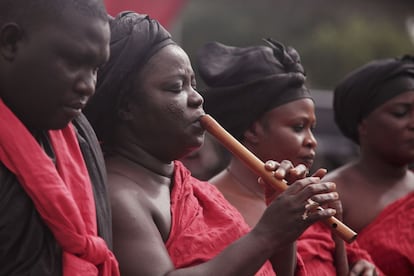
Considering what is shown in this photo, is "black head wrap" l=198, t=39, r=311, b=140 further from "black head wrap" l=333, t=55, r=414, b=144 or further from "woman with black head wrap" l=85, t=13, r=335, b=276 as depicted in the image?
"black head wrap" l=333, t=55, r=414, b=144

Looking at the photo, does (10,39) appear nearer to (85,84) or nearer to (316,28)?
(85,84)

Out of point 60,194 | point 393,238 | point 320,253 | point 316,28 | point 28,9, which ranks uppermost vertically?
point 28,9

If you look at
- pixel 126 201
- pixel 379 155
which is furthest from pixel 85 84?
pixel 379 155

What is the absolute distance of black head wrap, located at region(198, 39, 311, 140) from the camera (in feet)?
14.3

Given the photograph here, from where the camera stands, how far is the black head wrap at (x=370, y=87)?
5.23 m

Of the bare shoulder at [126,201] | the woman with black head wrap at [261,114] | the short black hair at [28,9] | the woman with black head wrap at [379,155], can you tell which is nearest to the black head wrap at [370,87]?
the woman with black head wrap at [379,155]

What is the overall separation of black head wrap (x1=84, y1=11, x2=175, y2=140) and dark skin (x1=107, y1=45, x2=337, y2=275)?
0.03 metres

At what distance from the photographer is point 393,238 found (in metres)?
4.80

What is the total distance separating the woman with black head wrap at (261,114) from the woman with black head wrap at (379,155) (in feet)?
1.68

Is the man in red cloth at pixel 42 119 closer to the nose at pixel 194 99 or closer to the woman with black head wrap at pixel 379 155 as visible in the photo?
the nose at pixel 194 99

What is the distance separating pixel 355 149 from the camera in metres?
14.1

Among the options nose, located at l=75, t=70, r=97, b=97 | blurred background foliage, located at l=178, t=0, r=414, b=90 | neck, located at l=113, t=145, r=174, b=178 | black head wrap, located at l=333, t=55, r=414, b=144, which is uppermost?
nose, located at l=75, t=70, r=97, b=97

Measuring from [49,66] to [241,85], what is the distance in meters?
1.67

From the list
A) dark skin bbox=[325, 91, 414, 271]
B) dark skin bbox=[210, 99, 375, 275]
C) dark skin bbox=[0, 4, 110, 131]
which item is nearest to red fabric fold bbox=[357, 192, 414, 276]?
dark skin bbox=[325, 91, 414, 271]
